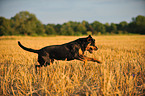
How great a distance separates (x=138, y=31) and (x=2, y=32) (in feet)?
239

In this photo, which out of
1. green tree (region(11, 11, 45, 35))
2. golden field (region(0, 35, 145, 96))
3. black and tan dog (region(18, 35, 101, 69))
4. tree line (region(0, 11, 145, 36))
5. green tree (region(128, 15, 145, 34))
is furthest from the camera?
green tree (region(128, 15, 145, 34))

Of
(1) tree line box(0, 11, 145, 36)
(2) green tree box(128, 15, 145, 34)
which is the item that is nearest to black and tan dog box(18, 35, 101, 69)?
(1) tree line box(0, 11, 145, 36)

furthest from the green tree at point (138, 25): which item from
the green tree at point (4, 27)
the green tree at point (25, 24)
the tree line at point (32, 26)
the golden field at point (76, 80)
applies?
the golden field at point (76, 80)

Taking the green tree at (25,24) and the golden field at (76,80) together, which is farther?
the green tree at (25,24)

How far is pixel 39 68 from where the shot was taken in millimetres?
3684

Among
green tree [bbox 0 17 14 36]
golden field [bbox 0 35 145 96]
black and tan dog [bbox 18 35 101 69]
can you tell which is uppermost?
green tree [bbox 0 17 14 36]

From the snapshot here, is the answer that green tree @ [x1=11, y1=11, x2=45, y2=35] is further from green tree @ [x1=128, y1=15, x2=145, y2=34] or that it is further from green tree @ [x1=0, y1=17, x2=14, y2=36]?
green tree @ [x1=128, y1=15, x2=145, y2=34]

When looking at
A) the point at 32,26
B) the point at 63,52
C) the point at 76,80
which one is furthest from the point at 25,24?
the point at 76,80

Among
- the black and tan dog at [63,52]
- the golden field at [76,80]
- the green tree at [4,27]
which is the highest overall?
the green tree at [4,27]

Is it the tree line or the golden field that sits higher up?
the tree line

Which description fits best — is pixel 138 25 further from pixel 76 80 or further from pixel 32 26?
pixel 76 80

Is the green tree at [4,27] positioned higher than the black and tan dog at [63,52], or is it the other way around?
the green tree at [4,27]

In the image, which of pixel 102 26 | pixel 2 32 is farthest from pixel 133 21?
pixel 2 32

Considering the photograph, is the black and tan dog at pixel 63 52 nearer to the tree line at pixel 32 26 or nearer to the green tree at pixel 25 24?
the tree line at pixel 32 26
